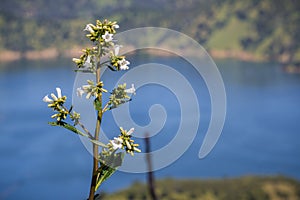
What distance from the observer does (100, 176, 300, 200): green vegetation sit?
25.7 meters

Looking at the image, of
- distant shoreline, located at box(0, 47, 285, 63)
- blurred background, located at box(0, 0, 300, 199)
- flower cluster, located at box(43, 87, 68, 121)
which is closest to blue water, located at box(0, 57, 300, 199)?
blurred background, located at box(0, 0, 300, 199)

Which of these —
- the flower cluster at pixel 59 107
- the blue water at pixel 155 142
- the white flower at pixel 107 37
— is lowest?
the flower cluster at pixel 59 107

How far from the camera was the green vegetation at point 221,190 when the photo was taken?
2569 centimetres

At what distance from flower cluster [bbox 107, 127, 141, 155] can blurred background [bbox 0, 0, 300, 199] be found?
104 inches

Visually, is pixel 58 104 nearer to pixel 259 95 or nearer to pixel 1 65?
pixel 259 95

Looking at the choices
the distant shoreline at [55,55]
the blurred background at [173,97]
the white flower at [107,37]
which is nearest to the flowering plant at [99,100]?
the white flower at [107,37]

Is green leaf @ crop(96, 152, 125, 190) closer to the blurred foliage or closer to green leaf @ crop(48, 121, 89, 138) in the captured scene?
green leaf @ crop(48, 121, 89, 138)

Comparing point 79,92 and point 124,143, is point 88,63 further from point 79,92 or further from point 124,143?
point 124,143

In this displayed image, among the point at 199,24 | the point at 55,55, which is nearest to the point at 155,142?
the point at 55,55

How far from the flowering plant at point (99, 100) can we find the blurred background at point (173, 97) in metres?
2.59

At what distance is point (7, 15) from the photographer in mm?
109500

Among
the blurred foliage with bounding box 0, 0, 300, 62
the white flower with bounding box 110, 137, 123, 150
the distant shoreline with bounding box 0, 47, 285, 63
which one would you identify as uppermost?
the blurred foliage with bounding box 0, 0, 300, 62

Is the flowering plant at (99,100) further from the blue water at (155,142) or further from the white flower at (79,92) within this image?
the blue water at (155,142)

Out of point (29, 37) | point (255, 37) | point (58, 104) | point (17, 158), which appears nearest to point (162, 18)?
point (255, 37)
